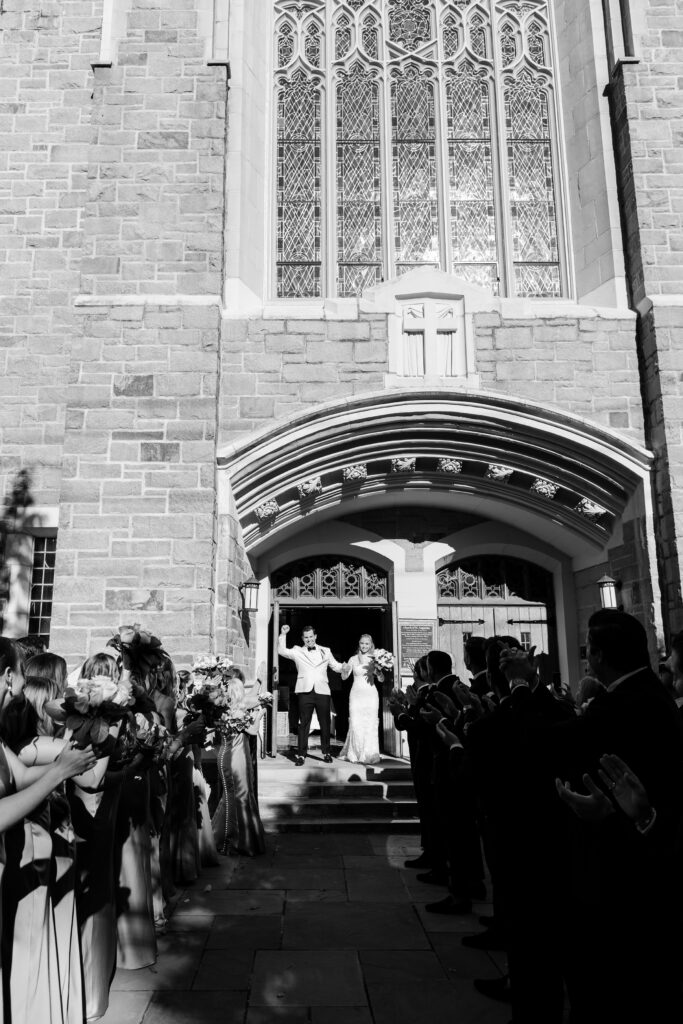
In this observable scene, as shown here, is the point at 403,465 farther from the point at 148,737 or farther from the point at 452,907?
the point at 148,737

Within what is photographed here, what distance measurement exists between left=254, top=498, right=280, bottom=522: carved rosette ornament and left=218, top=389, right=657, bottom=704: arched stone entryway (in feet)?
0.08

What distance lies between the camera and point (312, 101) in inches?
373

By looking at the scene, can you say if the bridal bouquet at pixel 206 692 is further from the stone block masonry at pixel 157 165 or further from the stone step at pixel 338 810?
the stone block masonry at pixel 157 165

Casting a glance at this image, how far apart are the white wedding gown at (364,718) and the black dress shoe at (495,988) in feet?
17.4

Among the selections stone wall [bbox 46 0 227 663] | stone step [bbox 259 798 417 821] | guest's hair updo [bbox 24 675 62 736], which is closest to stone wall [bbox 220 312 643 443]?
stone wall [bbox 46 0 227 663]

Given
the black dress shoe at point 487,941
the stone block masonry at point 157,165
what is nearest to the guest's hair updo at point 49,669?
the black dress shoe at point 487,941

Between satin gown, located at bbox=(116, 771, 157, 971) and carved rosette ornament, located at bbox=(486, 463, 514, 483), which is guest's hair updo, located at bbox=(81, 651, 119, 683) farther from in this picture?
carved rosette ornament, located at bbox=(486, 463, 514, 483)

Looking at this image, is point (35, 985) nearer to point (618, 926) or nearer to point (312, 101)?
point (618, 926)

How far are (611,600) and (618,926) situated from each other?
641 cm

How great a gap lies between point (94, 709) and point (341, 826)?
5332mm

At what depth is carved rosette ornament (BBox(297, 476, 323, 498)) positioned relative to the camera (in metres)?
8.53

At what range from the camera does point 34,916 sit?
281 cm

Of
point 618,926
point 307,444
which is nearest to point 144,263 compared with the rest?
point 307,444

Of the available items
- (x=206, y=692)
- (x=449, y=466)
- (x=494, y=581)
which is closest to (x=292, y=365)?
(x=449, y=466)
